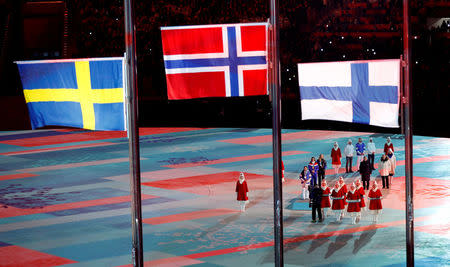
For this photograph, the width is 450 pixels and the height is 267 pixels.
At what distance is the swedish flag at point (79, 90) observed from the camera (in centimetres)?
1116

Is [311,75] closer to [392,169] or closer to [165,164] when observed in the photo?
[392,169]

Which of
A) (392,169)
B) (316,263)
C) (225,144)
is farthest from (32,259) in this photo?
(225,144)

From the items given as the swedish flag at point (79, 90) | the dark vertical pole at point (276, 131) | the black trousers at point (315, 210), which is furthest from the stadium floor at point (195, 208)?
the swedish flag at point (79, 90)

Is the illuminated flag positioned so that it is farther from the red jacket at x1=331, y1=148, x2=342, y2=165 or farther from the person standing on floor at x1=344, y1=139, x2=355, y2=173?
the person standing on floor at x1=344, y1=139, x2=355, y2=173

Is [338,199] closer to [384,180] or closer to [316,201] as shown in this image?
[316,201]

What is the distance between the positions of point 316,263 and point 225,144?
19.2 m

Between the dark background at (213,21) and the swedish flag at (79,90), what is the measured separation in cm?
2750

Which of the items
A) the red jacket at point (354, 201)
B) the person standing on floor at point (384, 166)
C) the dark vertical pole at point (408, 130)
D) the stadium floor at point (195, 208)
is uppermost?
the dark vertical pole at point (408, 130)

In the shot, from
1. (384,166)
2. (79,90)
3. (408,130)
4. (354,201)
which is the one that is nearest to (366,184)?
(384,166)

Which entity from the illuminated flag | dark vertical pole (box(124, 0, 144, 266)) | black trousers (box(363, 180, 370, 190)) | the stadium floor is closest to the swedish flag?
dark vertical pole (box(124, 0, 144, 266))

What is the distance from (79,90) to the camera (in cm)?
1143

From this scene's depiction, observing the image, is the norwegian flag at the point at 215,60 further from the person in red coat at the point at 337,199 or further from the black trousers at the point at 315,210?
the black trousers at the point at 315,210

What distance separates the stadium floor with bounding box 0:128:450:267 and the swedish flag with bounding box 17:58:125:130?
5.62m

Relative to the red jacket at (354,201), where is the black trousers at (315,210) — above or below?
below
